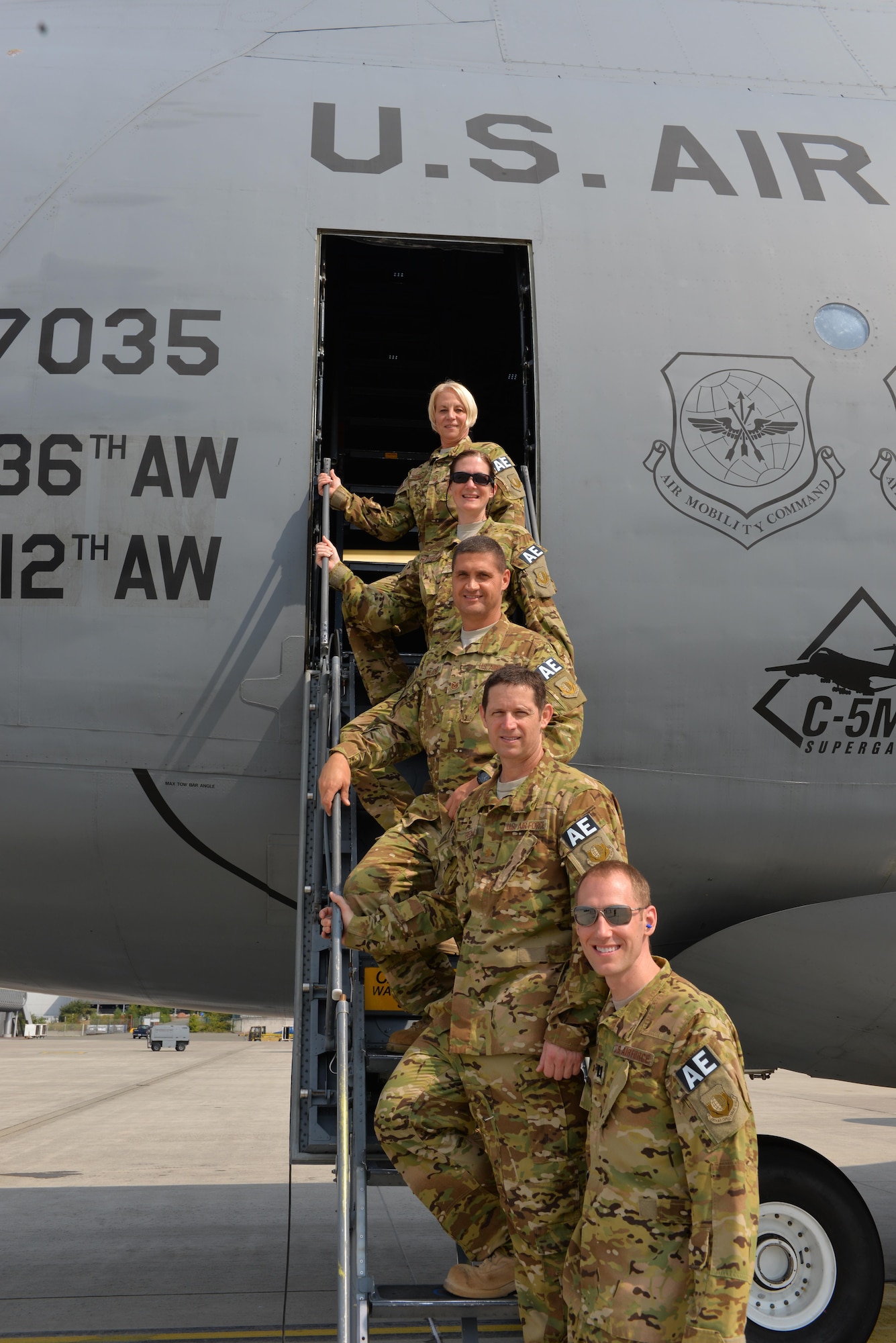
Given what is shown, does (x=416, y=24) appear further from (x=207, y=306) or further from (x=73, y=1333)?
(x=73, y=1333)

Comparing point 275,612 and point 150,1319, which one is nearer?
point 275,612

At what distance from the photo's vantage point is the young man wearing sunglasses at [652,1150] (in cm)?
352

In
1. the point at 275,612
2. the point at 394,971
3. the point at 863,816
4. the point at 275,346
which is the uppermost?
the point at 275,346

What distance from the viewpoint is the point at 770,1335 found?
580 centimetres

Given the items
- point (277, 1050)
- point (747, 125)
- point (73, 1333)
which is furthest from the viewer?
point (277, 1050)

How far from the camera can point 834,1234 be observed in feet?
19.7

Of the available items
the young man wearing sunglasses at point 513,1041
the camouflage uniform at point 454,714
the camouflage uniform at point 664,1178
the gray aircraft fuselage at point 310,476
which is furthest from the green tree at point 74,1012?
the camouflage uniform at point 664,1178

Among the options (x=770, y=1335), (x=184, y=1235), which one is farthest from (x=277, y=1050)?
(x=770, y=1335)

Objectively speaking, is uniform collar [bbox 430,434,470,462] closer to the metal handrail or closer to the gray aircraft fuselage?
the metal handrail

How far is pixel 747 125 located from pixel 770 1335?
6740mm

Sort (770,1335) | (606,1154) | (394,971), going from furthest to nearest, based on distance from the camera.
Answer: (770,1335), (394,971), (606,1154)

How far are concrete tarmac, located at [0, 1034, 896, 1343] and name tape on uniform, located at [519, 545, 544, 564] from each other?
5.79 m

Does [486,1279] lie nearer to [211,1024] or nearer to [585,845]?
[585,845]

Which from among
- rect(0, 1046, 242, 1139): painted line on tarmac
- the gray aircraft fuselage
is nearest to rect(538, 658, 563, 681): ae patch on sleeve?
the gray aircraft fuselage
